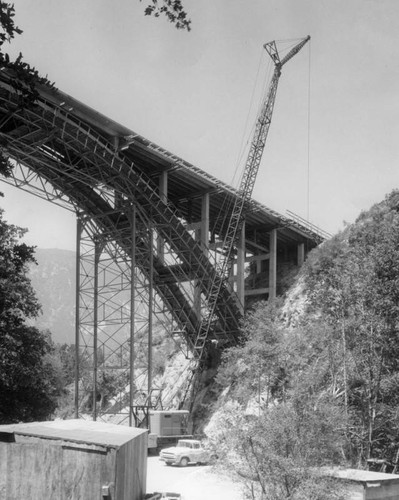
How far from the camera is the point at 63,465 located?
10.7 m

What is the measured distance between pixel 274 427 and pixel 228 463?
6.28 ft

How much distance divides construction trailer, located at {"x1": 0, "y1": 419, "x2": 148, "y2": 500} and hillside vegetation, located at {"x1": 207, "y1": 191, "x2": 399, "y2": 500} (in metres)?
7.86

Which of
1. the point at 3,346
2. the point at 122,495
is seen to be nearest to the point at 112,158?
the point at 3,346

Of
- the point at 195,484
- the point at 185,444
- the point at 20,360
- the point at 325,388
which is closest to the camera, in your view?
the point at 195,484

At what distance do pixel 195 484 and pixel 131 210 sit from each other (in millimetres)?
19719

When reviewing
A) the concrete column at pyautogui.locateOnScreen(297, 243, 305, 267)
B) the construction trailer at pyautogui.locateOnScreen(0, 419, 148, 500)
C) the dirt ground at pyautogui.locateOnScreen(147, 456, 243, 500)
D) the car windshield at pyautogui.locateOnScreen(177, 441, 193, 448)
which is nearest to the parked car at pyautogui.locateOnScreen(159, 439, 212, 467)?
the car windshield at pyautogui.locateOnScreen(177, 441, 193, 448)

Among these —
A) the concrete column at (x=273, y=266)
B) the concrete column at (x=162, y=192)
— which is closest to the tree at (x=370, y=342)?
the concrete column at (x=162, y=192)

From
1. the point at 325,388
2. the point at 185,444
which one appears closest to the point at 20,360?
the point at 185,444

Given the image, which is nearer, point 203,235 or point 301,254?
point 203,235

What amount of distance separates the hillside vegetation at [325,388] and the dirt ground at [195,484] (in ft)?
4.30

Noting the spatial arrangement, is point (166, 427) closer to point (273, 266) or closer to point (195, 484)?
point (195, 484)

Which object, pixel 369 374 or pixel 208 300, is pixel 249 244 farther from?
pixel 369 374

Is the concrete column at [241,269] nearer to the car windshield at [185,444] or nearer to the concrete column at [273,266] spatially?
the concrete column at [273,266]

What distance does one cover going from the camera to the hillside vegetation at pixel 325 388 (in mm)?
18547
